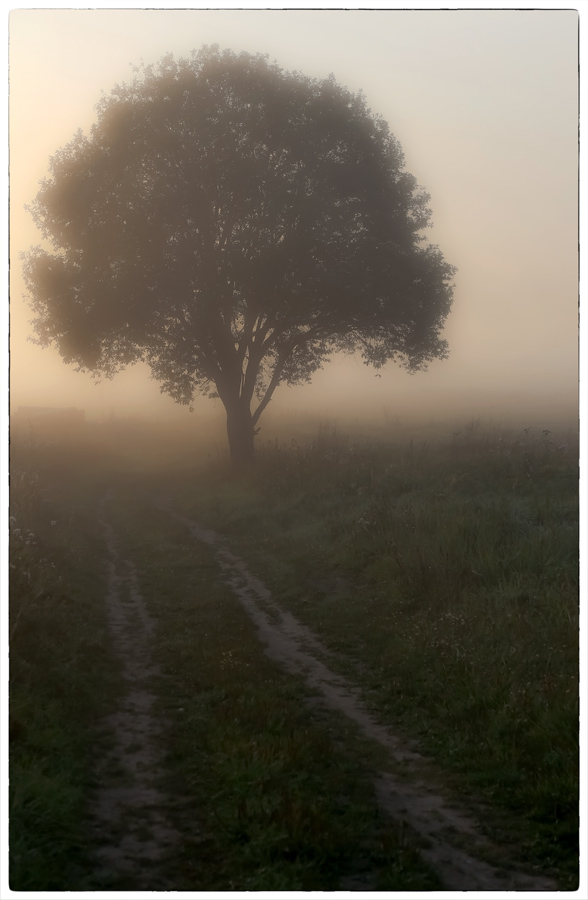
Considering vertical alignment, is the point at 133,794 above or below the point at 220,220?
below

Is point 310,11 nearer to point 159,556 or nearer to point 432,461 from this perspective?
point 159,556

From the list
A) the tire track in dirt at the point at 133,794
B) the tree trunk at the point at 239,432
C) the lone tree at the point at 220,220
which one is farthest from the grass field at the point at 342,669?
the lone tree at the point at 220,220

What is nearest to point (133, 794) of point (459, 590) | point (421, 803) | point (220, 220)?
point (421, 803)

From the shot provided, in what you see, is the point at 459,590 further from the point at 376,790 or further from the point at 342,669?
the point at 376,790

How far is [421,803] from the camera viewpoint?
6.61m

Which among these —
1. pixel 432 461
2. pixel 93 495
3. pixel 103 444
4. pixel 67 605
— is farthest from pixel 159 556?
pixel 103 444

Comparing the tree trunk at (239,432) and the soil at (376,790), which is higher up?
the tree trunk at (239,432)

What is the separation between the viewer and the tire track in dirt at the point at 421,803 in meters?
5.57

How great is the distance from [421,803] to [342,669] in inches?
144

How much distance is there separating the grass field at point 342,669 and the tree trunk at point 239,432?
847 centimetres

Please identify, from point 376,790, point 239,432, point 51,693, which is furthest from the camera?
point 239,432

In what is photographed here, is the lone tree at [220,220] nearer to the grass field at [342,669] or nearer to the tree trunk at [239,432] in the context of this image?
the tree trunk at [239,432]

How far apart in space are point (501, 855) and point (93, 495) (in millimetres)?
25487

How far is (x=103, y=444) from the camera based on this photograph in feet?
149
